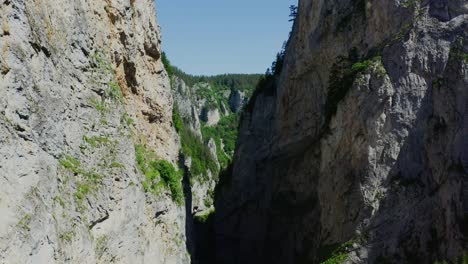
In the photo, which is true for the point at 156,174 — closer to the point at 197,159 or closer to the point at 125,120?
the point at 125,120

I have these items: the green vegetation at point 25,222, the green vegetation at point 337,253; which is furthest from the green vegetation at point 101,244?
the green vegetation at point 337,253

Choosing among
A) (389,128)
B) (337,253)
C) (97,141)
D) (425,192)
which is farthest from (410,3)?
(97,141)

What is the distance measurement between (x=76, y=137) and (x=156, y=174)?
10.4 meters

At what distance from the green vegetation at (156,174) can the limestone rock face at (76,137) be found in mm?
757

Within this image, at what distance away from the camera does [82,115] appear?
2288 centimetres

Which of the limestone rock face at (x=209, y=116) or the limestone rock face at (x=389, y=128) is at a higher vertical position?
the limestone rock face at (x=209, y=116)

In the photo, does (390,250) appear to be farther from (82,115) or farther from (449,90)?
(82,115)

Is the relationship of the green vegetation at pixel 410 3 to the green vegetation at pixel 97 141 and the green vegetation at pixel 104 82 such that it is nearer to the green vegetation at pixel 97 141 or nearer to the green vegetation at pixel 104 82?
the green vegetation at pixel 104 82

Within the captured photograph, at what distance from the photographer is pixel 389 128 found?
27.7 meters

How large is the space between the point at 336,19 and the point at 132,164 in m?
17.6

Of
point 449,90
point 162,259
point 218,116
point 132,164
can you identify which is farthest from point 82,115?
point 218,116

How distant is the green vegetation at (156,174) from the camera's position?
1189 inches

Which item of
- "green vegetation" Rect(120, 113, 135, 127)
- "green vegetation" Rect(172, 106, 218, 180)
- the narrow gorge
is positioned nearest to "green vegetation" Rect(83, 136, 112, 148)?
the narrow gorge

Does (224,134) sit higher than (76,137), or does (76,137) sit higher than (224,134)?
(224,134)
